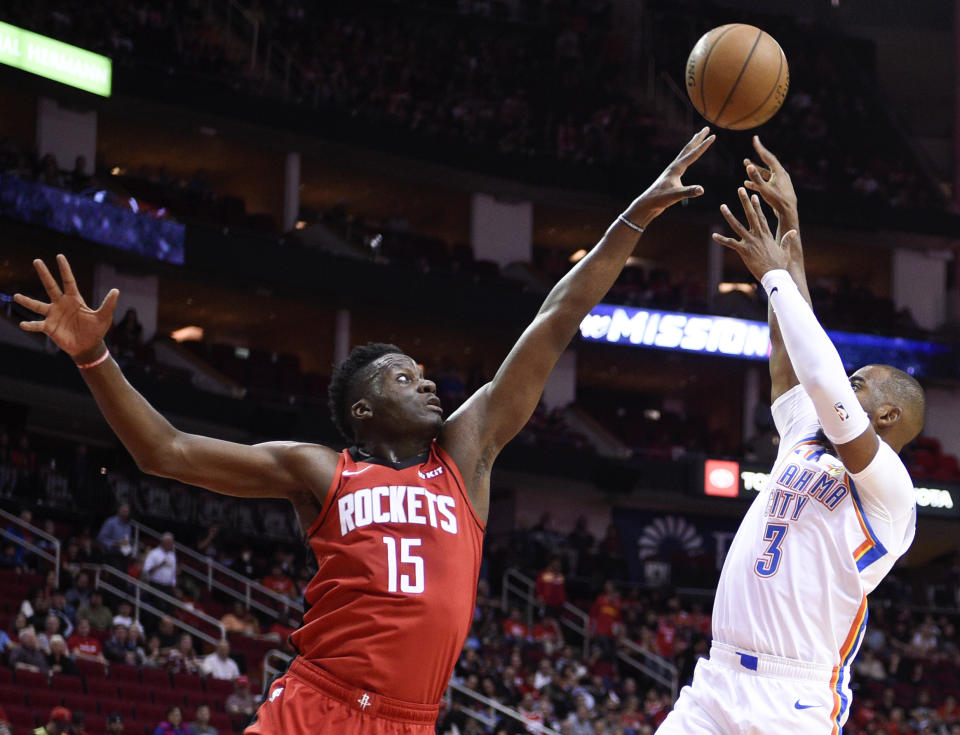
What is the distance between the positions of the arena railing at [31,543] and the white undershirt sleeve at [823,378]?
1233 cm

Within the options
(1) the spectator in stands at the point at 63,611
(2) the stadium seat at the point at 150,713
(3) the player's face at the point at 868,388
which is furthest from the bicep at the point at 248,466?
(1) the spectator in stands at the point at 63,611

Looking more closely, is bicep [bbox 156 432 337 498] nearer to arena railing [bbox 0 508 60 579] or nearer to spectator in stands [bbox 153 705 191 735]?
spectator in stands [bbox 153 705 191 735]

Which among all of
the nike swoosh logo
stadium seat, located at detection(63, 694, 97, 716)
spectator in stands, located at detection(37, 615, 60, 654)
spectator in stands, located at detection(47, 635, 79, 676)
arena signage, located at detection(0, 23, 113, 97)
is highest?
arena signage, located at detection(0, 23, 113, 97)

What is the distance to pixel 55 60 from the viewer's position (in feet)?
75.7

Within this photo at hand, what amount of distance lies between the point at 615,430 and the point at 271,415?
369 inches

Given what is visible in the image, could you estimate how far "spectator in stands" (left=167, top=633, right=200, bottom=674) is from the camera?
545 inches

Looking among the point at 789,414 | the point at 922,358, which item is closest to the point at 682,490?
the point at 922,358

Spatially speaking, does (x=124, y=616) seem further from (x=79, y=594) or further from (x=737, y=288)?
(x=737, y=288)

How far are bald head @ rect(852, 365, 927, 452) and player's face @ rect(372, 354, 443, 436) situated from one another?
1.64 m

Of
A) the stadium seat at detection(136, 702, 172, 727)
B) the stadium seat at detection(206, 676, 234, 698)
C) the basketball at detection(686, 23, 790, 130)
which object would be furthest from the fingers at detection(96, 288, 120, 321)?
the stadium seat at detection(206, 676, 234, 698)

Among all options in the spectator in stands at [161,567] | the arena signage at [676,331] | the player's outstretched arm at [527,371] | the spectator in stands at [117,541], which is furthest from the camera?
the arena signage at [676,331]

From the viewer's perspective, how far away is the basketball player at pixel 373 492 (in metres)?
3.89

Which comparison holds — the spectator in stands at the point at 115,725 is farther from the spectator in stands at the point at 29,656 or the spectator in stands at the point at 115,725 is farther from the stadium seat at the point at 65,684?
the spectator in stands at the point at 29,656

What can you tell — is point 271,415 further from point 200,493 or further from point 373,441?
point 373,441
